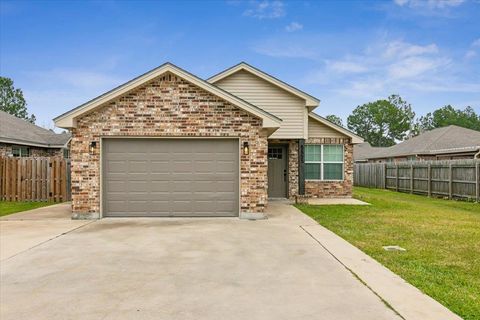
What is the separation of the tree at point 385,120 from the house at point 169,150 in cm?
6818

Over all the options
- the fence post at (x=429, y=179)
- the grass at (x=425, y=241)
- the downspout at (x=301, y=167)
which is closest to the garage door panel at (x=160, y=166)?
the grass at (x=425, y=241)

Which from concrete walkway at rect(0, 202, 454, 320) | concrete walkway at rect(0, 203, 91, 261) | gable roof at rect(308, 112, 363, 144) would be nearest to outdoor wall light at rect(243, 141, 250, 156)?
concrete walkway at rect(0, 202, 454, 320)

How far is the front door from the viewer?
17.2 meters

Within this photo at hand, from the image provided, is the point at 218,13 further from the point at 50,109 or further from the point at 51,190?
the point at 50,109

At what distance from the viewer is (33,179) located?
1597cm

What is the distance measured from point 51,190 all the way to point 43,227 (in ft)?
22.3

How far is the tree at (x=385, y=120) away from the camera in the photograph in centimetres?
7450

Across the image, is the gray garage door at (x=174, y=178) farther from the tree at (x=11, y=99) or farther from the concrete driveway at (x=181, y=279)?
the tree at (x=11, y=99)

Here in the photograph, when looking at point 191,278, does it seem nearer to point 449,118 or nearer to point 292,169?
point 292,169

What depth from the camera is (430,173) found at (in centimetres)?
1978

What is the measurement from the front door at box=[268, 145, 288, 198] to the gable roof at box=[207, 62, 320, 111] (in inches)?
98.9

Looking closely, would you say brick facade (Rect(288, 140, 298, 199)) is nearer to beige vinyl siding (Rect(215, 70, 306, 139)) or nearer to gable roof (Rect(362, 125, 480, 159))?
beige vinyl siding (Rect(215, 70, 306, 139))

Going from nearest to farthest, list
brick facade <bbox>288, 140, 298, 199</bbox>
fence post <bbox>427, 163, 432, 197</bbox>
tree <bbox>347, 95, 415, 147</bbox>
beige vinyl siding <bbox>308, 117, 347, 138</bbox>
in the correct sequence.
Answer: brick facade <bbox>288, 140, 298, 199</bbox>
beige vinyl siding <bbox>308, 117, 347, 138</bbox>
fence post <bbox>427, 163, 432, 197</bbox>
tree <bbox>347, 95, 415, 147</bbox>

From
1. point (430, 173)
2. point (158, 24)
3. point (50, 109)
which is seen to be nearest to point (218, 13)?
point (158, 24)
